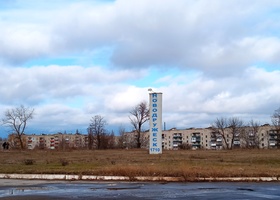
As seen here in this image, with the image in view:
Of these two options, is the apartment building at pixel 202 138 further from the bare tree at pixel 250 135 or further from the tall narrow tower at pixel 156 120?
the tall narrow tower at pixel 156 120

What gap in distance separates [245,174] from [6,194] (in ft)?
36.5

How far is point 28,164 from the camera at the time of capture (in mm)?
28984

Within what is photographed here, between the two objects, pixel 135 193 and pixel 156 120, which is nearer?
pixel 135 193

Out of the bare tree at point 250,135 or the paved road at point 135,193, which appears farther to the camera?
the bare tree at point 250,135

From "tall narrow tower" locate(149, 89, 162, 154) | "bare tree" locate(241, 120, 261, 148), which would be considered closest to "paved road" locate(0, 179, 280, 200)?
"tall narrow tower" locate(149, 89, 162, 154)

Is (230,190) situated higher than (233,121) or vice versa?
(233,121)

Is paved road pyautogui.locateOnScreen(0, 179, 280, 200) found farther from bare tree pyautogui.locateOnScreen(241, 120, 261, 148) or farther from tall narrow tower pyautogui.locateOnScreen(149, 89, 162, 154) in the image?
bare tree pyautogui.locateOnScreen(241, 120, 261, 148)

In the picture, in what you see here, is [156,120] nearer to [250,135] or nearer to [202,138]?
[250,135]

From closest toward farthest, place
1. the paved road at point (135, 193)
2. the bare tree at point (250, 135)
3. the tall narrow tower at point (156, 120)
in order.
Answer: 1. the paved road at point (135, 193)
2. the tall narrow tower at point (156, 120)
3. the bare tree at point (250, 135)

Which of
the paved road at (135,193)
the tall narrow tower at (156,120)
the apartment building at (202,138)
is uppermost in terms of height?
the apartment building at (202,138)

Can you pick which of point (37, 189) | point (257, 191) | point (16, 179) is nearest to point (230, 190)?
point (257, 191)

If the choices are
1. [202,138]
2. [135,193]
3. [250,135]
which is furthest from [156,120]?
[202,138]

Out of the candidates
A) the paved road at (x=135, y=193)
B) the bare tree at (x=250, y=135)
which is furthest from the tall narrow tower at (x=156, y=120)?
the bare tree at (x=250, y=135)

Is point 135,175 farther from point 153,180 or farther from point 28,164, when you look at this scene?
point 28,164
